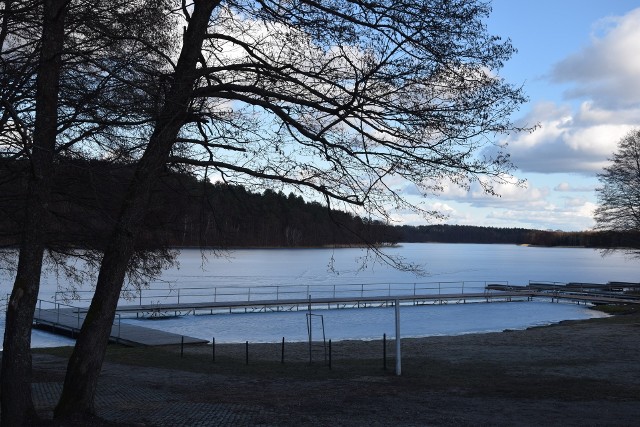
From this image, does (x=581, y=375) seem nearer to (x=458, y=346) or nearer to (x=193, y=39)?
(x=458, y=346)

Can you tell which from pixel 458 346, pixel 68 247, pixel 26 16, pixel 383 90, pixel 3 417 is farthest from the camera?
pixel 458 346

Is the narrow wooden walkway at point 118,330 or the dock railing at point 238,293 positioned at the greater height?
the dock railing at point 238,293

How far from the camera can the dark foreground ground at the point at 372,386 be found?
10094 mm

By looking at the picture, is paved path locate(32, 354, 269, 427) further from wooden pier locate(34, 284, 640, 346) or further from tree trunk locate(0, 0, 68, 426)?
wooden pier locate(34, 284, 640, 346)

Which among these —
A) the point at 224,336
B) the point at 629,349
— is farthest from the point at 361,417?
the point at 224,336

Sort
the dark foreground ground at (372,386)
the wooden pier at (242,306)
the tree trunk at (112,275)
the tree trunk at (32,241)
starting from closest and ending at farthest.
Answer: the tree trunk at (32,241), the tree trunk at (112,275), the dark foreground ground at (372,386), the wooden pier at (242,306)

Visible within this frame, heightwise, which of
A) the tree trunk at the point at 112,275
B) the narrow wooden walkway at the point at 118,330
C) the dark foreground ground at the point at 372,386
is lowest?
the narrow wooden walkway at the point at 118,330

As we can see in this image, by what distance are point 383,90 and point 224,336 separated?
2338 centimetres

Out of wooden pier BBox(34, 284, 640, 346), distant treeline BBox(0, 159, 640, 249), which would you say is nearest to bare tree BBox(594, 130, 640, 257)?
wooden pier BBox(34, 284, 640, 346)

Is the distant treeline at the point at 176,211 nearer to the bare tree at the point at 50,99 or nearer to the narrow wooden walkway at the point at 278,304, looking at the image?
the bare tree at the point at 50,99

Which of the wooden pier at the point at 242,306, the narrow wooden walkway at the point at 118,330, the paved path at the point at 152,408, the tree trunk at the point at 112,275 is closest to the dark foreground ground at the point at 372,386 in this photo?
the paved path at the point at 152,408

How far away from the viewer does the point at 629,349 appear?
2008cm

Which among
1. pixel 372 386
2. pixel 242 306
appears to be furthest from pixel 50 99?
pixel 242 306

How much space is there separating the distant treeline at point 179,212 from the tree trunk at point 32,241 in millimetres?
511
